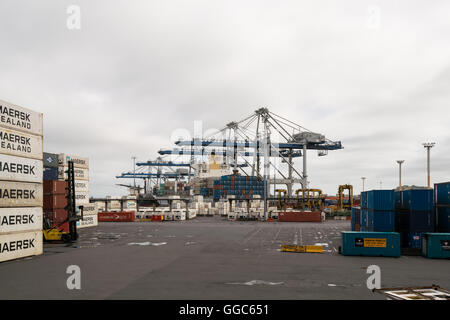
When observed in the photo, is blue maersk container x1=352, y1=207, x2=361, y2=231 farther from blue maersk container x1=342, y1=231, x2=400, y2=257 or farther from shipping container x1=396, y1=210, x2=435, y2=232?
blue maersk container x1=342, y1=231, x2=400, y2=257

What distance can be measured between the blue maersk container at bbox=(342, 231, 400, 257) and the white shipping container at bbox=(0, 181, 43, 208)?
20218mm

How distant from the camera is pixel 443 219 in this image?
22.4 m

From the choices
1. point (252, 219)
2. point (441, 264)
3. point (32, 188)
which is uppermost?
point (32, 188)

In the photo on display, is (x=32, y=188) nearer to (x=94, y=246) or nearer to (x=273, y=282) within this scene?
(x=94, y=246)

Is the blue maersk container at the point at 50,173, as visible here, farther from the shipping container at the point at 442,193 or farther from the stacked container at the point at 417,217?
the shipping container at the point at 442,193

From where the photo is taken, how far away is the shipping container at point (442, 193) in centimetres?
2212

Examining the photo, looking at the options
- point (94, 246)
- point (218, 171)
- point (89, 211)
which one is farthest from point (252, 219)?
point (218, 171)

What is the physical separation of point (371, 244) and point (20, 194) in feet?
72.7

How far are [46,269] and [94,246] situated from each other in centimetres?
879

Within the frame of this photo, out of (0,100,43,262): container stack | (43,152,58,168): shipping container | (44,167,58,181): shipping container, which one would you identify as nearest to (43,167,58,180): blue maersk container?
(44,167,58,181): shipping container

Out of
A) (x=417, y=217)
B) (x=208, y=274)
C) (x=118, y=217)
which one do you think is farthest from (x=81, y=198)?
(x=417, y=217)

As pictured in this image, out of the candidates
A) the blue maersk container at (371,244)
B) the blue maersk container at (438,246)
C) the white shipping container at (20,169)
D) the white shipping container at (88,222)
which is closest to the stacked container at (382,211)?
the blue maersk container at (371,244)

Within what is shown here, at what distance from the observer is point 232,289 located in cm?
1232
